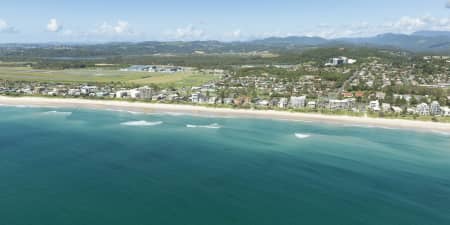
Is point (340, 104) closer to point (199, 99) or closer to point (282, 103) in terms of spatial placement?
point (282, 103)

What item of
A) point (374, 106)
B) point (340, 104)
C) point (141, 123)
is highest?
point (340, 104)

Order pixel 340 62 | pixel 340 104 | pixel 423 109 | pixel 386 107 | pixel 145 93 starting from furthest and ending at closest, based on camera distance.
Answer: pixel 340 62
pixel 145 93
pixel 340 104
pixel 386 107
pixel 423 109

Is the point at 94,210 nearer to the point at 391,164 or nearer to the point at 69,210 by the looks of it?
the point at 69,210

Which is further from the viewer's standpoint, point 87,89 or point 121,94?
point 87,89

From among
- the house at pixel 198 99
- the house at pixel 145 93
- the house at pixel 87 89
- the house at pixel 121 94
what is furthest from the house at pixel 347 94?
the house at pixel 87 89

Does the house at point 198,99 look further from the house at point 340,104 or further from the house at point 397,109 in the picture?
the house at point 397,109

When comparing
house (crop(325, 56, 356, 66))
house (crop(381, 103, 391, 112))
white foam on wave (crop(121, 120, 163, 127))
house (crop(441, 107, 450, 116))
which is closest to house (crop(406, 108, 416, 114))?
house (crop(381, 103, 391, 112))

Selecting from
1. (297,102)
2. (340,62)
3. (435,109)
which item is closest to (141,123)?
(297,102)
